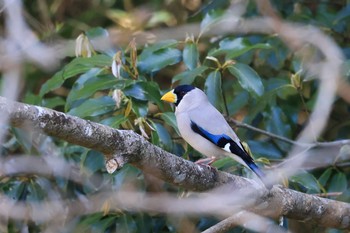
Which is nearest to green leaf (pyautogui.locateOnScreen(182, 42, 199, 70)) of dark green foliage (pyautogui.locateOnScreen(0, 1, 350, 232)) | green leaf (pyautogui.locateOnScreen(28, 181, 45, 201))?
dark green foliage (pyautogui.locateOnScreen(0, 1, 350, 232))

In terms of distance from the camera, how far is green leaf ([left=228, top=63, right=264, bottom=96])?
503cm

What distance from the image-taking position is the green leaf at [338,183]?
511cm

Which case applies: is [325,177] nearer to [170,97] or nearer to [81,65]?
[170,97]

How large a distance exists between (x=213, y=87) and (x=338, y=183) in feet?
3.11

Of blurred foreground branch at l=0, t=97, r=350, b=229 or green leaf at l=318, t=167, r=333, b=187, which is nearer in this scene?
blurred foreground branch at l=0, t=97, r=350, b=229

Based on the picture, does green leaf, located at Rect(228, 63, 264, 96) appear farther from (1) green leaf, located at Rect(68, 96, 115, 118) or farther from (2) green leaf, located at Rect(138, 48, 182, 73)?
(1) green leaf, located at Rect(68, 96, 115, 118)

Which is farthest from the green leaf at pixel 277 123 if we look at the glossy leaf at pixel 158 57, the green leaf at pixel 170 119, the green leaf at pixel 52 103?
the green leaf at pixel 52 103

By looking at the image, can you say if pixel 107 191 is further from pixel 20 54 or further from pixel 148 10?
pixel 148 10

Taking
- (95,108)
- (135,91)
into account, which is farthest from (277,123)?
(95,108)

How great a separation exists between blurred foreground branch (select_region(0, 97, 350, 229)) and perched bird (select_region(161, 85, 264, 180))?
0.63ft

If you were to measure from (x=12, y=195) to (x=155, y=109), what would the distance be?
3.81ft

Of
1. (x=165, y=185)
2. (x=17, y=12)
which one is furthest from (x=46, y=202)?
(x=17, y=12)

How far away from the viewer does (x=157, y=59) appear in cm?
513

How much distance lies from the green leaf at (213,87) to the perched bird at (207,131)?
1.6 inches
